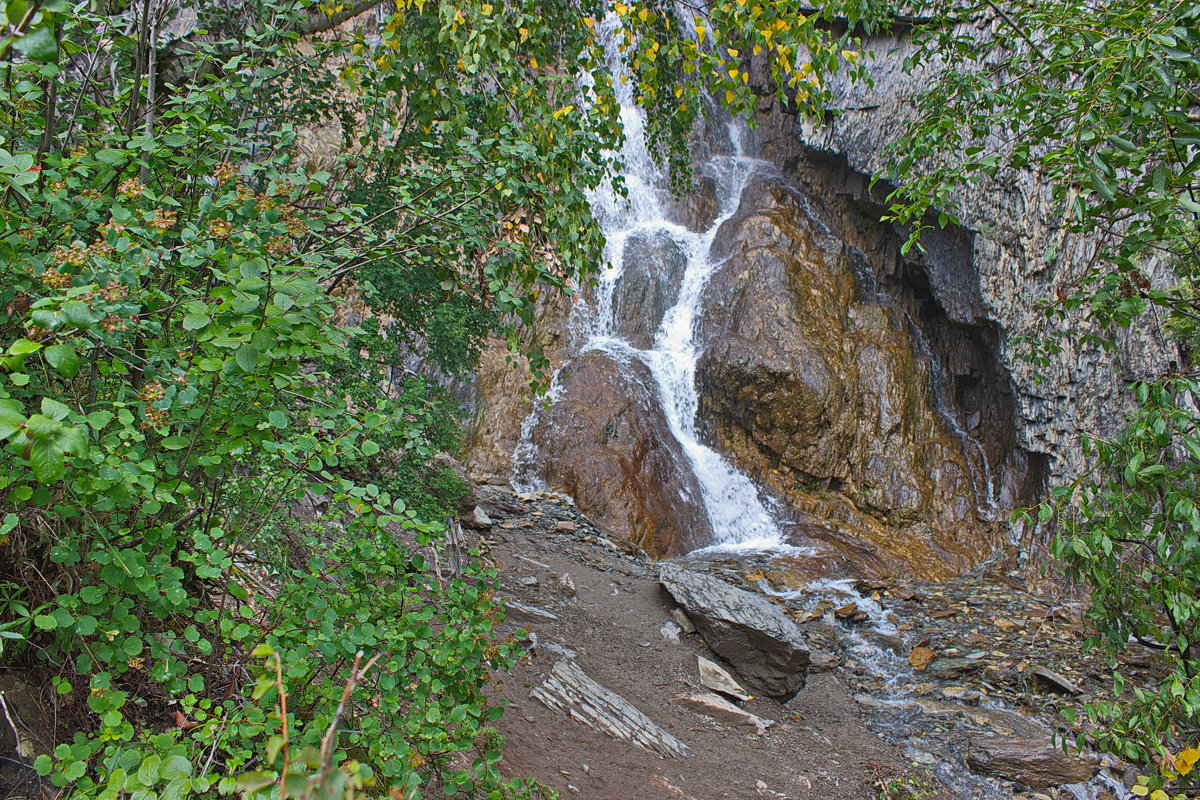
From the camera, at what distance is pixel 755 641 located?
17.6ft

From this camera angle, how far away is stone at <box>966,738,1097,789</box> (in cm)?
431

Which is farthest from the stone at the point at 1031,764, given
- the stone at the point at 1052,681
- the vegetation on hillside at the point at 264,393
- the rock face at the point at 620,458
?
the rock face at the point at 620,458

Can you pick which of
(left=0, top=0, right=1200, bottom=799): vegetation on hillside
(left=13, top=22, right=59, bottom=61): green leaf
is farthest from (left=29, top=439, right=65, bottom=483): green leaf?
(left=13, top=22, right=59, bottom=61): green leaf

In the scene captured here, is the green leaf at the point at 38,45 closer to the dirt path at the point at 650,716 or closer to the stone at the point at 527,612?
the dirt path at the point at 650,716

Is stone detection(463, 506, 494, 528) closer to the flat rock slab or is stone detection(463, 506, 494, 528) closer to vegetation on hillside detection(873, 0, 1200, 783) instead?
the flat rock slab

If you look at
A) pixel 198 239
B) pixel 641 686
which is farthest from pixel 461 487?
pixel 198 239

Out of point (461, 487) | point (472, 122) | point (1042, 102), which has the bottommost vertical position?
point (461, 487)

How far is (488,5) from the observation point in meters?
2.63

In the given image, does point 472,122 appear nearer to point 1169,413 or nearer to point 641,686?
point 1169,413

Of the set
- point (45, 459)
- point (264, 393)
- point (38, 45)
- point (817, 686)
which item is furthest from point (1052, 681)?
point (38, 45)

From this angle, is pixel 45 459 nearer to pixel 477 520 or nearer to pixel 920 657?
pixel 477 520

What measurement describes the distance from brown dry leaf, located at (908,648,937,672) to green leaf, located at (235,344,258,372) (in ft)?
21.0

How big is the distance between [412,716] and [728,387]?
10053 mm

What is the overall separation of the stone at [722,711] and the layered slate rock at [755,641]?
0.45m
